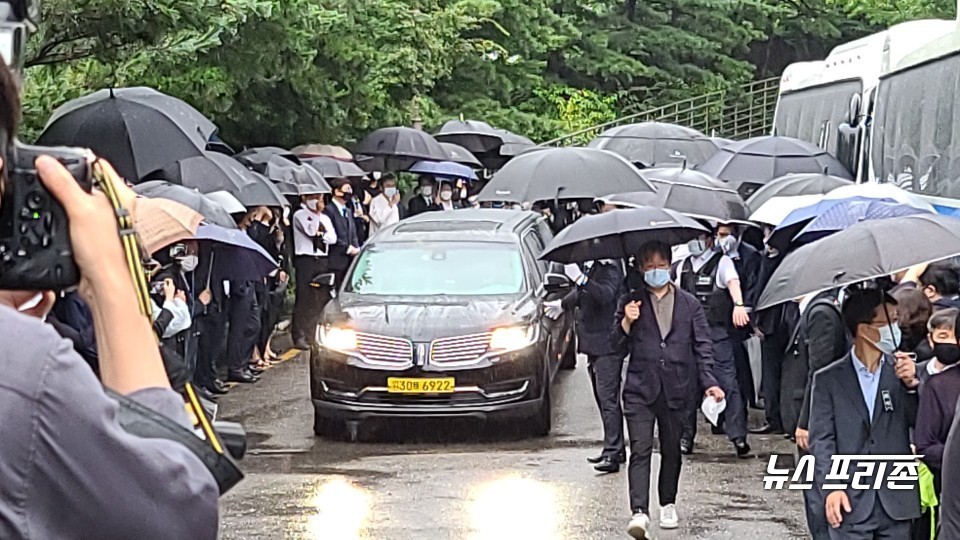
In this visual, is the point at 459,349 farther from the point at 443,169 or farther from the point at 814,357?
the point at 443,169

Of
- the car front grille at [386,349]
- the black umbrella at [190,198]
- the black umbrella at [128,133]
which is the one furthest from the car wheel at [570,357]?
the black umbrella at [128,133]

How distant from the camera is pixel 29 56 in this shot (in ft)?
34.3

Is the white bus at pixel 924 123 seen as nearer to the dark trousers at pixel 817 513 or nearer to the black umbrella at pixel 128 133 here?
the dark trousers at pixel 817 513

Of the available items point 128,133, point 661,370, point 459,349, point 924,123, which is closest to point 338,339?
point 459,349

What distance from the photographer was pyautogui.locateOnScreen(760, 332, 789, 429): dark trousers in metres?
11.6

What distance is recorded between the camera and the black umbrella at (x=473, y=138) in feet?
85.5

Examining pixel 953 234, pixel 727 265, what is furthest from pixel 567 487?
pixel 953 234

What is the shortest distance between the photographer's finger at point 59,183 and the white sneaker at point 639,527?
6.41m

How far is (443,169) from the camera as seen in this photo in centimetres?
2233

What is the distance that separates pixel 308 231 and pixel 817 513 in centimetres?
1107

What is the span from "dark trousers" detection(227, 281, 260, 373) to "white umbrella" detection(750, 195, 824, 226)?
5039 mm

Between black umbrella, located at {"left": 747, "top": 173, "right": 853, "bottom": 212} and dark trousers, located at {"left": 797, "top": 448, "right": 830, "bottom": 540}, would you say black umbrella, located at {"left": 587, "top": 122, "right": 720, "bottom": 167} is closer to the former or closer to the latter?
black umbrella, located at {"left": 747, "top": 173, "right": 853, "bottom": 212}

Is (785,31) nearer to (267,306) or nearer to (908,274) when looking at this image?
(267,306)

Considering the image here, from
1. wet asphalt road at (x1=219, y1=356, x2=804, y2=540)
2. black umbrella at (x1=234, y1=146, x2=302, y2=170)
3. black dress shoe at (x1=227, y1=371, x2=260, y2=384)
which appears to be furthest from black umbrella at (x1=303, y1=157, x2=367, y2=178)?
wet asphalt road at (x1=219, y1=356, x2=804, y2=540)
